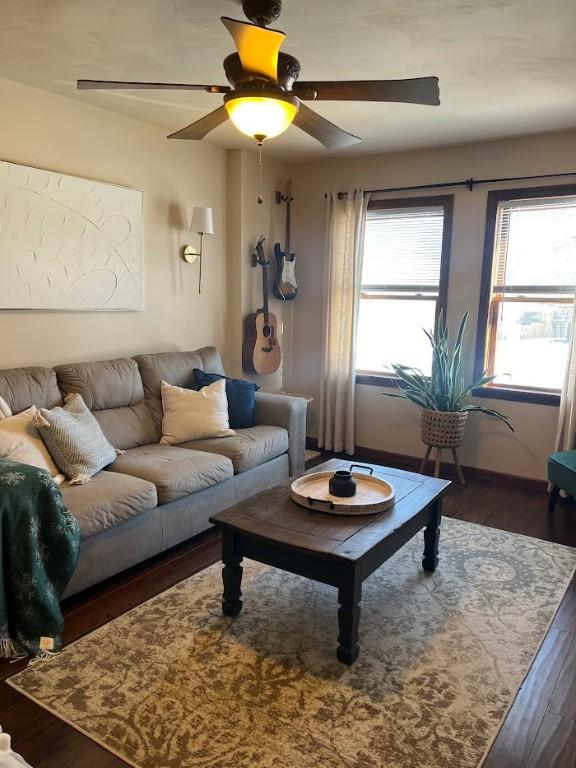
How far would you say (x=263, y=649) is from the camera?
2301 millimetres

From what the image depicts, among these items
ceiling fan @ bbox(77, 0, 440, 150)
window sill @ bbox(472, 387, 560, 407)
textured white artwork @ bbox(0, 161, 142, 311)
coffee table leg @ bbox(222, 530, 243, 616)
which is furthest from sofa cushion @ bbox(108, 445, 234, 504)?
window sill @ bbox(472, 387, 560, 407)

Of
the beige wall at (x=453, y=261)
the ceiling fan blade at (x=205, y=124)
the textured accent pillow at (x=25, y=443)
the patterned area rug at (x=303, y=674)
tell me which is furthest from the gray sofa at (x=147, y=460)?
the ceiling fan blade at (x=205, y=124)

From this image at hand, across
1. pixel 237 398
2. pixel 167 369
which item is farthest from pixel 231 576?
pixel 167 369

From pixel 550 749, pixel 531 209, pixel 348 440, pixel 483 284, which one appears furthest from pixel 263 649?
pixel 531 209

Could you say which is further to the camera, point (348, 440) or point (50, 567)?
point (348, 440)

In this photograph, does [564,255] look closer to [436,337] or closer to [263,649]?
[436,337]

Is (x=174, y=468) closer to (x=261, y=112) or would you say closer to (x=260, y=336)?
(x=261, y=112)

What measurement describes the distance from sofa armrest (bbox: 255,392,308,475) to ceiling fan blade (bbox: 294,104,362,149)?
1.90 meters

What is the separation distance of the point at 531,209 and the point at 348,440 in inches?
91.3

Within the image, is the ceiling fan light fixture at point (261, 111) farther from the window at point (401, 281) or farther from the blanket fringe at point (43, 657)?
the window at point (401, 281)

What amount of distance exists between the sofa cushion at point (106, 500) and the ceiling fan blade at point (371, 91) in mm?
1880

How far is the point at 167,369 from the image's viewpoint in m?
3.94

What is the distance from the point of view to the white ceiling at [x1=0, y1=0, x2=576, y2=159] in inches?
88.7

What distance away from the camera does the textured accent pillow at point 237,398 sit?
3973 millimetres
